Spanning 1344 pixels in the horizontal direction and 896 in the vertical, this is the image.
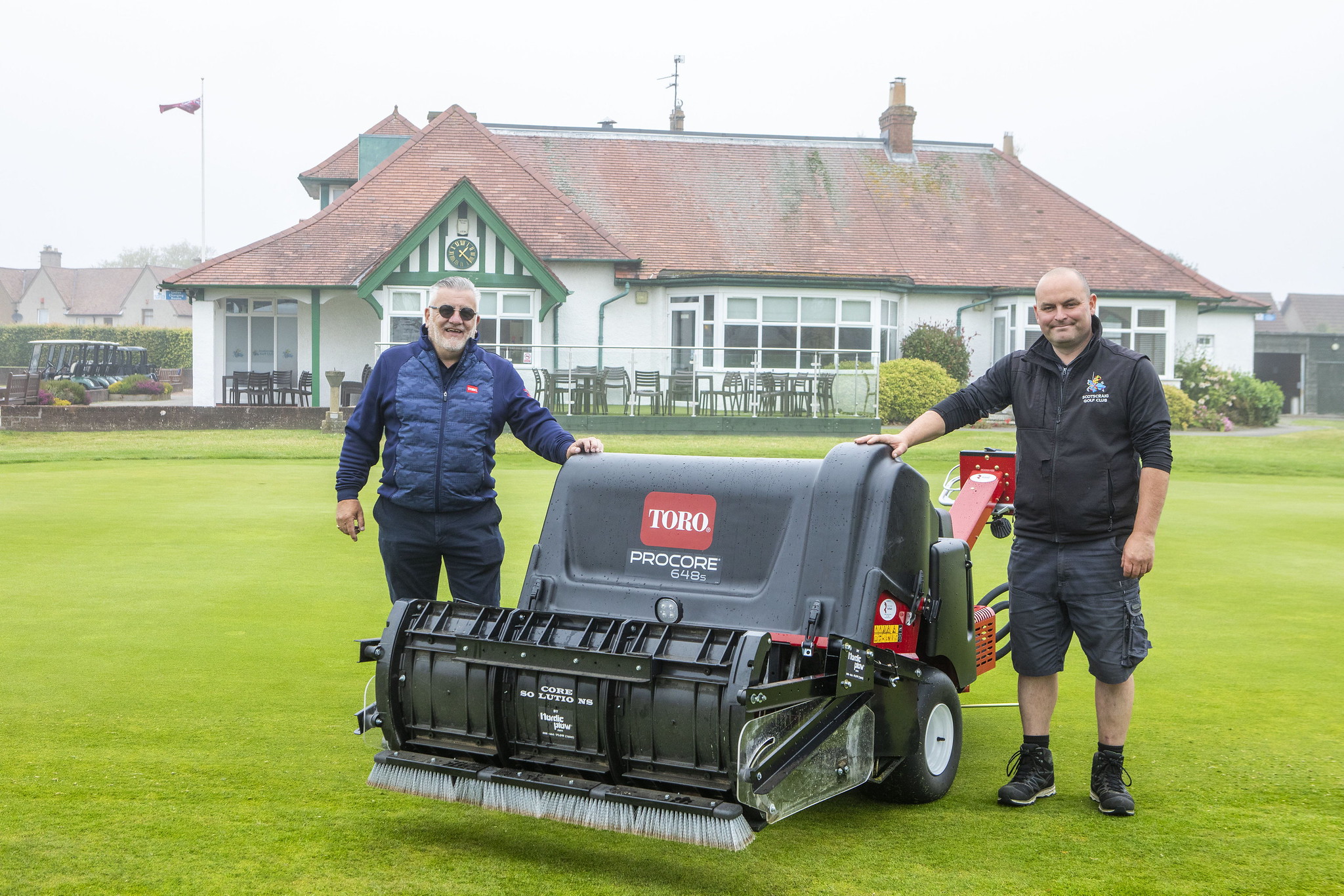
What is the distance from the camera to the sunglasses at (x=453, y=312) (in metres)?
4.83

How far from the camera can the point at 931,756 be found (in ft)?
14.6

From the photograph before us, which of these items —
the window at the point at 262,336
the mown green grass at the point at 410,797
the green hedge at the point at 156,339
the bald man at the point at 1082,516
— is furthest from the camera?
the green hedge at the point at 156,339

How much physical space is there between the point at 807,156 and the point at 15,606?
29.3 m

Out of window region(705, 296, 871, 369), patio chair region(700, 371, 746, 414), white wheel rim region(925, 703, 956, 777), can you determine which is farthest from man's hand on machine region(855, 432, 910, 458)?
window region(705, 296, 871, 369)

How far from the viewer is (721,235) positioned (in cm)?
3139

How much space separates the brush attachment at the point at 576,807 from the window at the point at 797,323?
25973 millimetres

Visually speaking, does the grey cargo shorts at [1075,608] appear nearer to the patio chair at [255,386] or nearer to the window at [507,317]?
the window at [507,317]

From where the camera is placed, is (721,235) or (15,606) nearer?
(15,606)

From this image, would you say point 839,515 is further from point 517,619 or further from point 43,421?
point 43,421

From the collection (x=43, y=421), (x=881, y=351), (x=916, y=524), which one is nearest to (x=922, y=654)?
(x=916, y=524)

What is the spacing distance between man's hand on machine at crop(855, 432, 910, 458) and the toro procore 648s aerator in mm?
34

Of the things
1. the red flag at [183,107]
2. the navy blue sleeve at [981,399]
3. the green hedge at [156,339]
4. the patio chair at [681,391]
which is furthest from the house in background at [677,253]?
the green hedge at [156,339]

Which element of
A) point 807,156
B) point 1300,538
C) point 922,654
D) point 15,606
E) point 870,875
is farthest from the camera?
point 807,156

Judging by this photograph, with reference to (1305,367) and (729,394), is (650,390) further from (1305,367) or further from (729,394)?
(1305,367)
